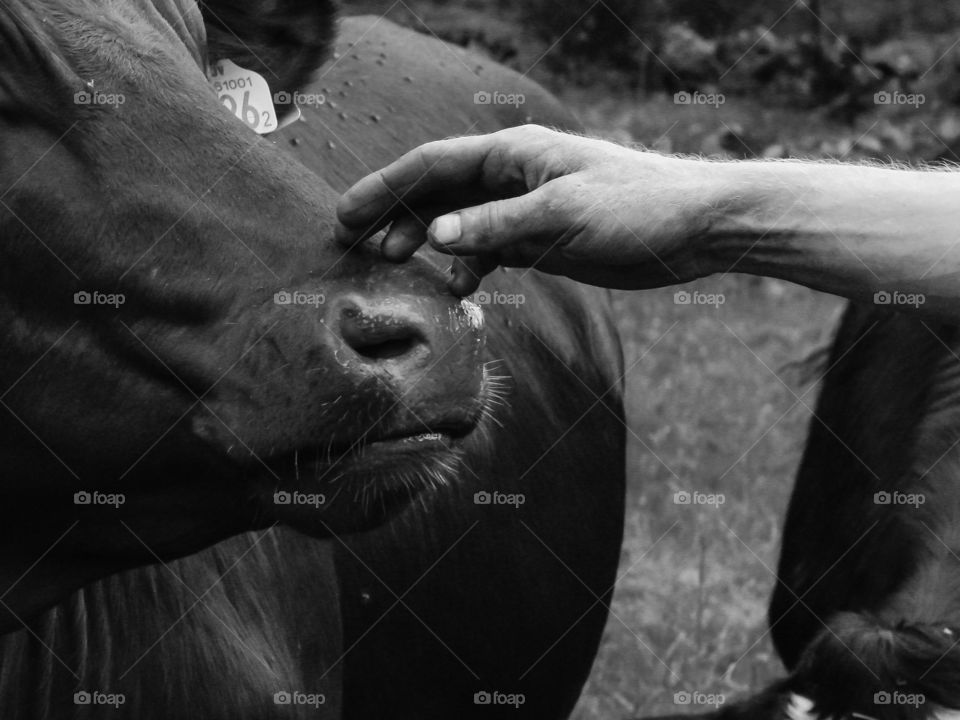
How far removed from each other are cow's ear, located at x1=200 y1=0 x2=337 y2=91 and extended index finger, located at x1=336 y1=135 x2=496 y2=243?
1057mm

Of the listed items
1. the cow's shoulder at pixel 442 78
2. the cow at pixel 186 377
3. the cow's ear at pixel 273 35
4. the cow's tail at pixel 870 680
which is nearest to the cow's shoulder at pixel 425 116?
the cow's shoulder at pixel 442 78

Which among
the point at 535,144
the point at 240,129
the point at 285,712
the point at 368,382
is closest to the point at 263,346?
the point at 368,382

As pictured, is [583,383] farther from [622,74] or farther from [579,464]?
[622,74]

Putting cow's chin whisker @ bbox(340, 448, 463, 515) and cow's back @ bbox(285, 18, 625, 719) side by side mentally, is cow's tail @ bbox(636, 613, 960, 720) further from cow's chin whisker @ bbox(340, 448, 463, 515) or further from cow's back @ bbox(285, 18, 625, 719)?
cow's chin whisker @ bbox(340, 448, 463, 515)

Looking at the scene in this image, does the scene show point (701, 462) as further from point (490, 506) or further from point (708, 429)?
point (490, 506)

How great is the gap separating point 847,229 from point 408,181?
0.75 metres

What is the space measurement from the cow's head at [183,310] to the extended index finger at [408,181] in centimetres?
5

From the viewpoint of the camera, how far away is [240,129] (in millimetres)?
2596

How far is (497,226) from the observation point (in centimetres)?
245

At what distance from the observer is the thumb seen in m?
2.42

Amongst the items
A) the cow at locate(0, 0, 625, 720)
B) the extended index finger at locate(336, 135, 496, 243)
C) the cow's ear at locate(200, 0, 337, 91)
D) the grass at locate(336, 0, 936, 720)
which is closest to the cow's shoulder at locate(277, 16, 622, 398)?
the cow's ear at locate(200, 0, 337, 91)

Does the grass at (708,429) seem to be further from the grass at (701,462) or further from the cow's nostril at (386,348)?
the cow's nostril at (386,348)

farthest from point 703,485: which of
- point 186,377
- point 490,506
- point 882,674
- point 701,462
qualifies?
point 186,377

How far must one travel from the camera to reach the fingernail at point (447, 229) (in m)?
2.47
